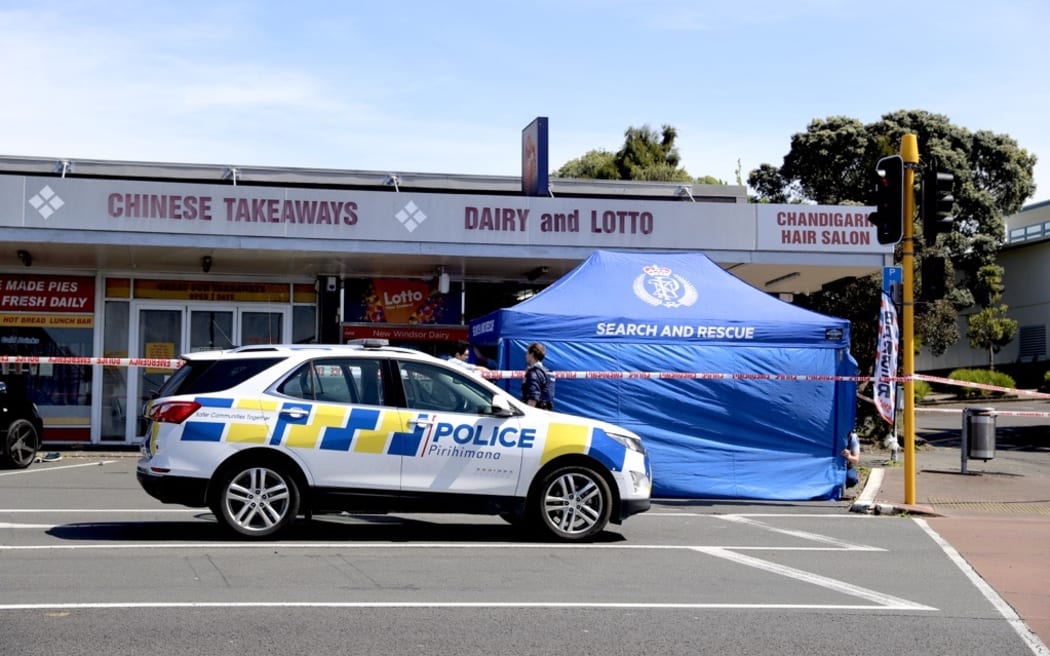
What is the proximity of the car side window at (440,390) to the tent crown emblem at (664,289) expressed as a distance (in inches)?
220

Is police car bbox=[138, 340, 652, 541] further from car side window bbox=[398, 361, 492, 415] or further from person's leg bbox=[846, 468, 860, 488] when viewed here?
person's leg bbox=[846, 468, 860, 488]

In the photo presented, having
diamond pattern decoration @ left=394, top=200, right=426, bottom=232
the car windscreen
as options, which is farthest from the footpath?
diamond pattern decoration @ left=394, top=200, right=426, bottom=232

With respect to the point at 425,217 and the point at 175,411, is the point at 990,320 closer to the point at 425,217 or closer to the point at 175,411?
the point at 425,217

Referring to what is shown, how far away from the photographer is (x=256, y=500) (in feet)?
33.4

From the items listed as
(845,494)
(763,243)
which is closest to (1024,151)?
(763,243)

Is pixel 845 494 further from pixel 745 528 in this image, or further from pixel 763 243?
pixel 763 243

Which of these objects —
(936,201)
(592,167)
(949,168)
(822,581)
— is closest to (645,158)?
(592,167)

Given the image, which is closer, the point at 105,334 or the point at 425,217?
the point at 425,217

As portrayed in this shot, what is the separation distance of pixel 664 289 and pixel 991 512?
4.81 m

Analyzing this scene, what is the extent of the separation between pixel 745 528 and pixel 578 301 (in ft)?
13.7

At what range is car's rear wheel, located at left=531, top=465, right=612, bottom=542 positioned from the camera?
1066 centimetres

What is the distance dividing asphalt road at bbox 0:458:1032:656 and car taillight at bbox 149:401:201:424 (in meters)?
1.01

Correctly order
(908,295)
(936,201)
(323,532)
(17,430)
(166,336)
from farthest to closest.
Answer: (166,336)
(17,430)
(908,295)
(936,201)
(323,532)

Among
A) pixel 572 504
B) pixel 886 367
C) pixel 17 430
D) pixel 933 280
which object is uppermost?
pixel 933 280
